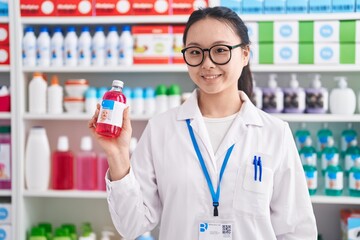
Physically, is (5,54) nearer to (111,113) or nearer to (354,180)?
(111,113)

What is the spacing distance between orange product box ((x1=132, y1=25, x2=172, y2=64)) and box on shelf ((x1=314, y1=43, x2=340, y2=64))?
0.86 meters

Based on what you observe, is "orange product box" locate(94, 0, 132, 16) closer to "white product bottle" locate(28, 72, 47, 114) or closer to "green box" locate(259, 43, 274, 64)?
"white product bottle" locate(28, 72, 47, 114)

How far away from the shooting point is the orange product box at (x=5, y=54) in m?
2.86

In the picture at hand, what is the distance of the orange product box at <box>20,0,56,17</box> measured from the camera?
9.29ft

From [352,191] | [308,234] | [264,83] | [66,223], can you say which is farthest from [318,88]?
[66,223]

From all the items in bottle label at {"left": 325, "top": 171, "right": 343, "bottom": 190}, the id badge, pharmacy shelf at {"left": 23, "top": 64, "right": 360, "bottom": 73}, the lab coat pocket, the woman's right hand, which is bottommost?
bottle label at {"left": 325, "top": 171, "right": 343, "bottom": 190}

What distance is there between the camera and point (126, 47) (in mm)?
2777

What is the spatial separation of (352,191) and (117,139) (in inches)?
72.9

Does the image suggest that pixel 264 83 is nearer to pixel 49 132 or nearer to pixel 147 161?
pixel 49 132

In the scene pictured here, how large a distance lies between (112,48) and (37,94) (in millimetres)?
544

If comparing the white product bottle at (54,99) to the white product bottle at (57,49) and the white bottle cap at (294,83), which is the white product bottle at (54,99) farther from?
the white bottle cap at (294,83)

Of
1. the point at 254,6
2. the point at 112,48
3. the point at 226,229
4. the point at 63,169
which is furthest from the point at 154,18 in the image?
the point at 226,229

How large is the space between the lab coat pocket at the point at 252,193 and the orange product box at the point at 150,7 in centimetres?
161

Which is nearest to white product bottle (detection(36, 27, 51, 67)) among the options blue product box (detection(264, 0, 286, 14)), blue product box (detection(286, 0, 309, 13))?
blue product box (detection(264, 0, 286, 14))
